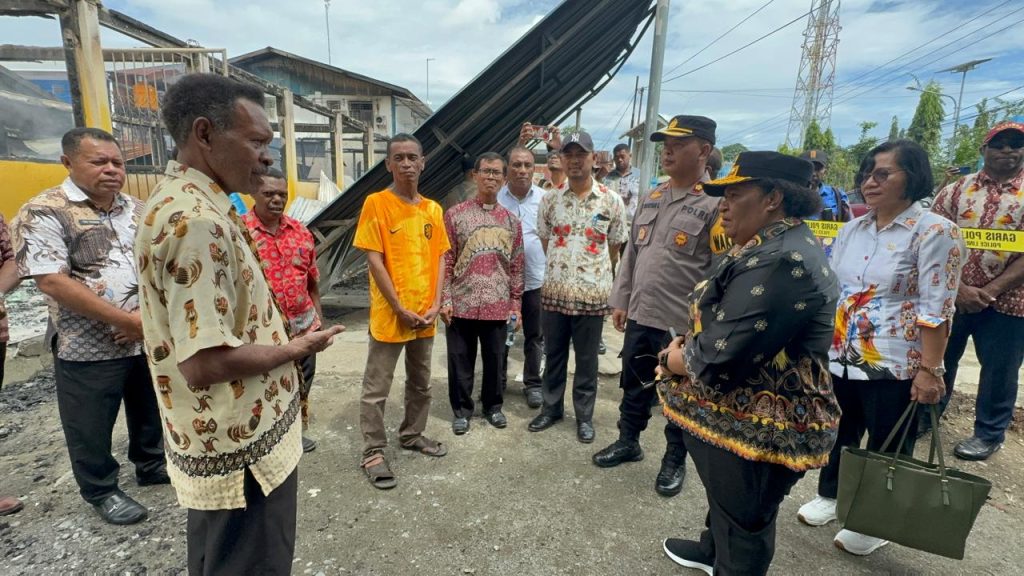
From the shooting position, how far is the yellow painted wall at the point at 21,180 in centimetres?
522

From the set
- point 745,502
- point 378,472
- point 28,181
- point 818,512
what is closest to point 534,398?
point 378,472

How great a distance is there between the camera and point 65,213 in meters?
2.29

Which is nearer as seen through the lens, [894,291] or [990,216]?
[894,291]

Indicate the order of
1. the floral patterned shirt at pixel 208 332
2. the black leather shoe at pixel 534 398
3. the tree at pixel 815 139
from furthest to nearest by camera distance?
the tree at pixel 815 139 < the black leather shoe at pixel 534 398 < the floral patterned shirt at pixel 208 332

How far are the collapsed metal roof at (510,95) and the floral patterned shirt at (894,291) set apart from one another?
3.51 m

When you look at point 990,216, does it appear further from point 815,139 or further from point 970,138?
point 815,139

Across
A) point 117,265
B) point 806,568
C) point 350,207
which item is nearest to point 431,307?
point 117,265

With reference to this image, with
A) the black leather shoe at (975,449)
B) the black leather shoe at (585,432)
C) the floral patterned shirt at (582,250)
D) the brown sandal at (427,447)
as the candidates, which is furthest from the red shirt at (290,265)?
the black leather shoe at (975,449)

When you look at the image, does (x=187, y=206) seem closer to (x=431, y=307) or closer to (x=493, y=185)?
(x=431, y=307)

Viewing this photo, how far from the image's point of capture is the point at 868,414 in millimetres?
2385

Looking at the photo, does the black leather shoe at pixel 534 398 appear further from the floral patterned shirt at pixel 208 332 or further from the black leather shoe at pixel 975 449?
the black leather shoe at pixel 975 449

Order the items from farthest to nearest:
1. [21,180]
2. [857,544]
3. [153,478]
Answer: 1. [21,180]
2. [153,478]
3. [857,544]

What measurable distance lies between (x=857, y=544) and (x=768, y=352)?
62.2 inches

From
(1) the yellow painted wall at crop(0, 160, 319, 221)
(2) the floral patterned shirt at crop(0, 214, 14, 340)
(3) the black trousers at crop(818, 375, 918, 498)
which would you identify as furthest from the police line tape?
(1) the yellow painted wall at crop(0, 160, 319, 221)
